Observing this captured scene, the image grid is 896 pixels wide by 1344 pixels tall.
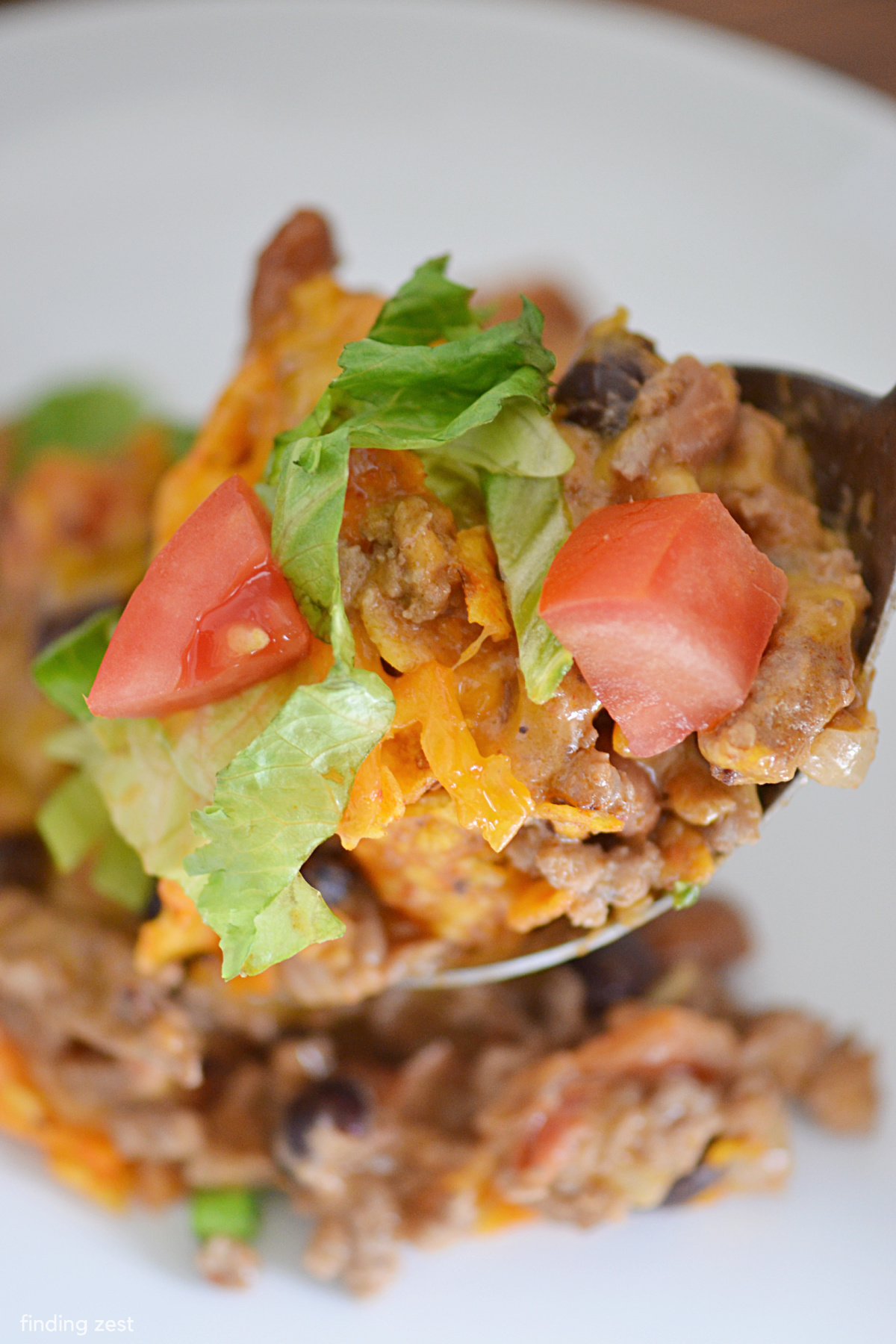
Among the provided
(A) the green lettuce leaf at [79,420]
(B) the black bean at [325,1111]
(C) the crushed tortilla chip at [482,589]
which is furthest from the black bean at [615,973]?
(A) the green lettuce leaf at [79,420]

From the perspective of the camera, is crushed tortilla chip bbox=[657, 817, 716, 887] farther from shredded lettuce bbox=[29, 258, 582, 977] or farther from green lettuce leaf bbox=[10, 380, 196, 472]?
green lettuce leaf bbox=[10, 380, 196, 472]

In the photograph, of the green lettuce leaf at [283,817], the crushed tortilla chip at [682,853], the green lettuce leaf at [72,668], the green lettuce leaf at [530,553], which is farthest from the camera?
the green lettuce leaf at [72,668]

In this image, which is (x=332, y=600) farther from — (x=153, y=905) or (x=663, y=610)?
(x=153, y=905)

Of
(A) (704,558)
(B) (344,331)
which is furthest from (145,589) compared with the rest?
(A) (704,558)

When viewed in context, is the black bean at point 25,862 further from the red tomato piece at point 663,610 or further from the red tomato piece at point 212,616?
the red tomato piece at point 663,610

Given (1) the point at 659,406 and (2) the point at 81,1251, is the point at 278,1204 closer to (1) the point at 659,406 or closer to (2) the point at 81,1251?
(2) the point at 81,1251

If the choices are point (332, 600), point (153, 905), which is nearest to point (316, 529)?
point (332, 600)

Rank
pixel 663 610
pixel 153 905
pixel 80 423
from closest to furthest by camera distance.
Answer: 1. pixel 663 610
2. pixel 153 905
3. pixel 80 423
